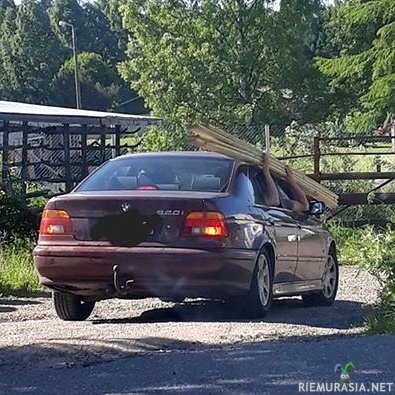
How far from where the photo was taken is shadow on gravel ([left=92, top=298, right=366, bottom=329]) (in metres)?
9.60

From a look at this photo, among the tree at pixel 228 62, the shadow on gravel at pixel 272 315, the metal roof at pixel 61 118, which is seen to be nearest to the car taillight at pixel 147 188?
the shadow on gravel at pixel 272 315

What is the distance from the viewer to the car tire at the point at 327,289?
11.2 meters

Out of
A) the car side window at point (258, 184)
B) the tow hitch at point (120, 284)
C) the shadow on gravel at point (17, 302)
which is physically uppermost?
the car side window at point (258, 184)

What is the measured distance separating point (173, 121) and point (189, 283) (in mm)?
27258

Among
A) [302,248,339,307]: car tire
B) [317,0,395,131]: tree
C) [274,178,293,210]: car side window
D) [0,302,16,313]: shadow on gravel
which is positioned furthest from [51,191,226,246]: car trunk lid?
[317,0,395,131]: tree

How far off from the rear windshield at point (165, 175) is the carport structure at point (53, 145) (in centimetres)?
675

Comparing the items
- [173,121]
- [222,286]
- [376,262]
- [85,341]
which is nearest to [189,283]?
[222,286]

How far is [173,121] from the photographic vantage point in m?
35.9

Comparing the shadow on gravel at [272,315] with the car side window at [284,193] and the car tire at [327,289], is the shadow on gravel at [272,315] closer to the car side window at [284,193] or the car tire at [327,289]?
the car tire at [327,289]

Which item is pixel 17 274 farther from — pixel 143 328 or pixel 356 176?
pixel 356 176

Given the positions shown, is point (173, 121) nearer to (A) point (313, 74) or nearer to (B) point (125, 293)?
(A) point (313, 74)

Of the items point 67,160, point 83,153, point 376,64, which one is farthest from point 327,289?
point 83,153

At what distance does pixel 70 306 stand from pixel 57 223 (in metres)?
0.96

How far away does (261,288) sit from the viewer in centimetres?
946
